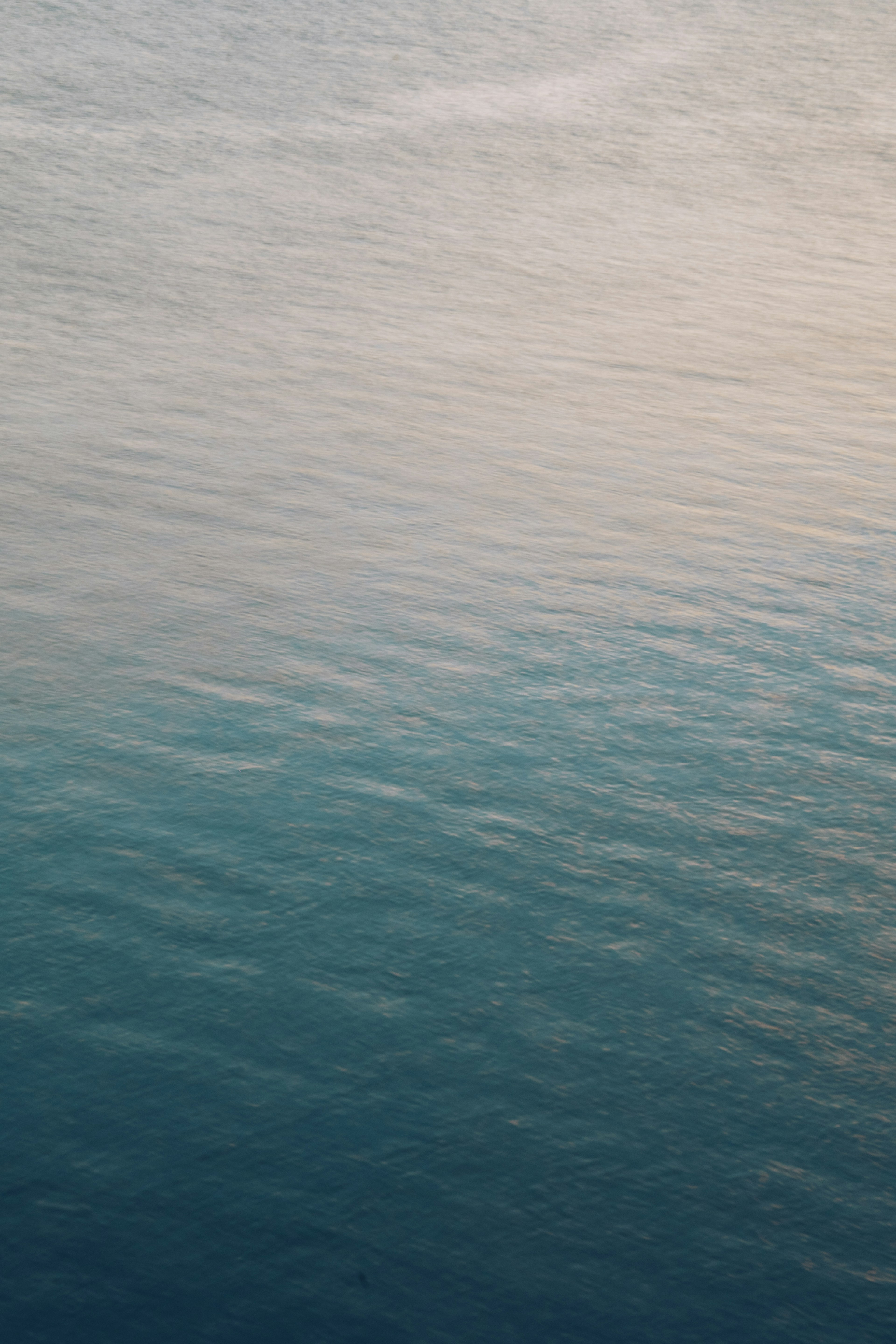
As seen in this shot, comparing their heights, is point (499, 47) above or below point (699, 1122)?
above

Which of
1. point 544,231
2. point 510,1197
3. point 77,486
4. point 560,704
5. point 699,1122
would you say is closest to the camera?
point 510,1197

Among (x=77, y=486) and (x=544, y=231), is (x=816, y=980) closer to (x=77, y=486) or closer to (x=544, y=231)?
(x=77, y=486)

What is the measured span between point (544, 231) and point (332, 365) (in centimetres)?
143

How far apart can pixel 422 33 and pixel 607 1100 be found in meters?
5.69

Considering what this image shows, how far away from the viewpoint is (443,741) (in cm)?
267

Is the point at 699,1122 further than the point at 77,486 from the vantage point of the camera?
No

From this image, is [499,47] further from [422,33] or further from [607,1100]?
[607,1100]

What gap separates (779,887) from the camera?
235 centimetres

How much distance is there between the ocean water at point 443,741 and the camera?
1719 millimetres

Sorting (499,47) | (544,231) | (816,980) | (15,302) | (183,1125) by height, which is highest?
(499,47)

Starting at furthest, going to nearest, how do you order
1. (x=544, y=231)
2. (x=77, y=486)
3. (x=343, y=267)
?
1. (x=544, y=231)
2. (x=343, y=267)
3. (x=77, y=486)

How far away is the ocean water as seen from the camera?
5.64 feet

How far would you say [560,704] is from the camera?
9.16ft

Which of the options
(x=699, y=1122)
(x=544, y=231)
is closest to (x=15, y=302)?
(x=544, y=231)
